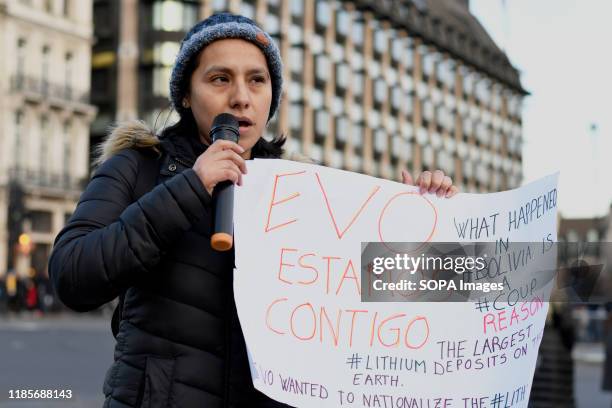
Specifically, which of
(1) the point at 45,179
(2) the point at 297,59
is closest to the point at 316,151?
(2) the point at 297,59

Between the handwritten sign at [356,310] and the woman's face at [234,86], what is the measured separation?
114 mm

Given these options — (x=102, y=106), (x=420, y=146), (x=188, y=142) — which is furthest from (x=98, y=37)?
(x=188, y=142)

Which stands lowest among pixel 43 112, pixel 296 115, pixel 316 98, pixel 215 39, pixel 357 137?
pixel 215 39

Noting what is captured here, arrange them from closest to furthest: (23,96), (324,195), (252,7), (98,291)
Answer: (98,291)
(324,195)
(23,96)
(252,7)

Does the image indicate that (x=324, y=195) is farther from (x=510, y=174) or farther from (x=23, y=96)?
(x=510, y=174)

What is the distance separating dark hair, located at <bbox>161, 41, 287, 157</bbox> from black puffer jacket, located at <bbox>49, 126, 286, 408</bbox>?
14 centimetres

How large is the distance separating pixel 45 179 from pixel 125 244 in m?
40.4

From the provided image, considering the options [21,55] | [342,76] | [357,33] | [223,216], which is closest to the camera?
[223,216]

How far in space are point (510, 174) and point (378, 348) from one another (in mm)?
71396

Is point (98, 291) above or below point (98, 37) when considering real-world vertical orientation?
below

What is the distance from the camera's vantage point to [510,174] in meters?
71.7

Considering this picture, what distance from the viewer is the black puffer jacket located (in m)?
1.75

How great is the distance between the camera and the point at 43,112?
41469mm

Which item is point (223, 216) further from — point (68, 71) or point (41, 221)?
point (68, 71)
